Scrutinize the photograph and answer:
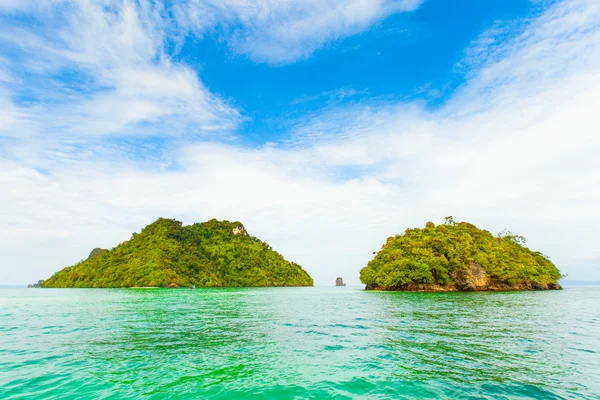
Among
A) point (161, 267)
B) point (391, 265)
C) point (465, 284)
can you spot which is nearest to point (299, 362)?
point (391, 265)

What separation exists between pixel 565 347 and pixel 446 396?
12.9 metres

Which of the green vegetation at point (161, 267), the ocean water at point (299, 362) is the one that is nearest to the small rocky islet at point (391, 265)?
the green vegetation at point (161, 267)

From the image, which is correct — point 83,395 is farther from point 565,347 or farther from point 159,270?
point 159,270

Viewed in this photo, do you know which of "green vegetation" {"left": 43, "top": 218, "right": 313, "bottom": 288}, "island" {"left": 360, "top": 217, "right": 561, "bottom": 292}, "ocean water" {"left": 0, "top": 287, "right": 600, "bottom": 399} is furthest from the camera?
"green vegetation" {"left": 43, "top": 218, "right": 313, "bottom": 288}

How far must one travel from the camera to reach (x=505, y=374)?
496 inches

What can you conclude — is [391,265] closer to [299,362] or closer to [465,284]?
[465,284]

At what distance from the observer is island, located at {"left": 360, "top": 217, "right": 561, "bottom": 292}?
87188mm

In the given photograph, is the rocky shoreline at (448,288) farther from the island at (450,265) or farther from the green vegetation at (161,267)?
the green vegetation at (161,267)

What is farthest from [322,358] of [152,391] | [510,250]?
[510,250]

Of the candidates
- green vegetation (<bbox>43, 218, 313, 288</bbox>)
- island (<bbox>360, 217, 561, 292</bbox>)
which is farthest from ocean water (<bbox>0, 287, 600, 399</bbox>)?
green vegetation (<bbox>43, 218, 313, 288</bbox>)

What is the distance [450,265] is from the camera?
3504 inches

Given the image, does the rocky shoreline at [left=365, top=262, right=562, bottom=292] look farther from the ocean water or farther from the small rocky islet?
the ocean water

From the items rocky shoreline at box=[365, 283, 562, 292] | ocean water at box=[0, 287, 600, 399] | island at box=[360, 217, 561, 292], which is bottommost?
ocean water at box=[0, 287, 600, 399]

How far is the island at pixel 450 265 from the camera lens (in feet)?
286
